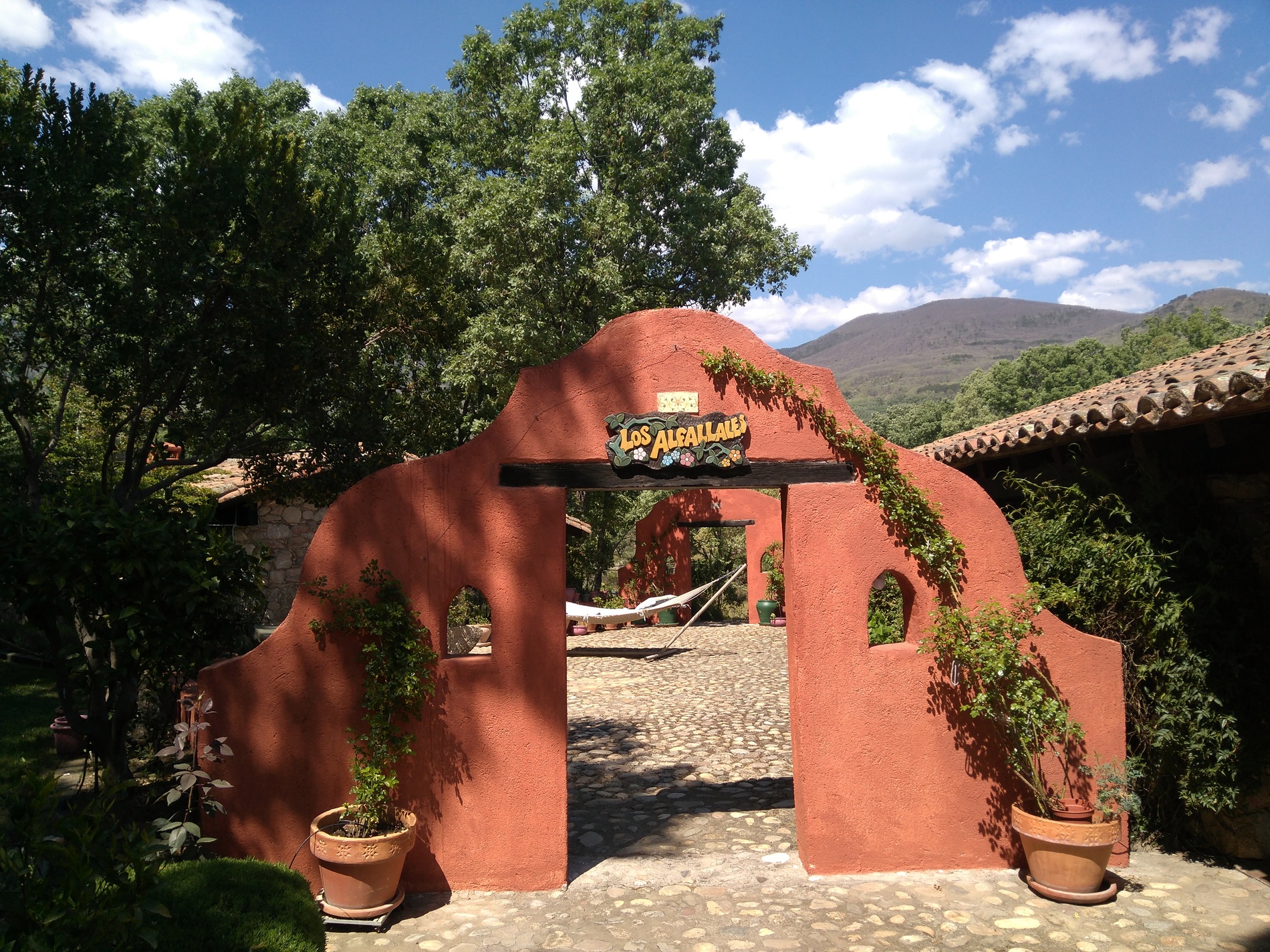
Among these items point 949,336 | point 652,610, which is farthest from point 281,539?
point 949,336

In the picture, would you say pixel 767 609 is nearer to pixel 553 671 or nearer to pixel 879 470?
pixel 879 470

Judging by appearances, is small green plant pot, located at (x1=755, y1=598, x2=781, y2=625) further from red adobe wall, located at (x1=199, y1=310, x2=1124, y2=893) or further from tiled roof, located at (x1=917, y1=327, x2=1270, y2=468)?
red adobe wall, located at (x1=199, y1=310, x2=1124, y2=893)

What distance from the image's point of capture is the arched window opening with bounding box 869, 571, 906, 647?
7145 mm

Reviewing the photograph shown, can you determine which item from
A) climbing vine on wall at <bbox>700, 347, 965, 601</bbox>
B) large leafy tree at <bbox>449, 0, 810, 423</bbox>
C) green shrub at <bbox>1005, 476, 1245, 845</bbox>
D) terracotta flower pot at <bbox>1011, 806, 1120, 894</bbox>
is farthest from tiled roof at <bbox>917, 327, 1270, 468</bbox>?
large leafy tree at <bbox>449, 0, 810, 423</bbox>

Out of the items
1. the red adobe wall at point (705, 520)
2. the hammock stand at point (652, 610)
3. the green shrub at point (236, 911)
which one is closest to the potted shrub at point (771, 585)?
the red adobe wall at point (705, 520)

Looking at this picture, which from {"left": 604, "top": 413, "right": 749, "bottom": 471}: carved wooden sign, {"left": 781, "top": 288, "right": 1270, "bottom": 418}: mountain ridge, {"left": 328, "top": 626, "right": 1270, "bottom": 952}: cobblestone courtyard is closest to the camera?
{"left": 328, "top": 626, "right": 1270, "bottom": 952}: cobblestone courtyard

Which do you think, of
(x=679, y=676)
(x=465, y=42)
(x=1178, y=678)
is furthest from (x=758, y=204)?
(x=1178, y=678)

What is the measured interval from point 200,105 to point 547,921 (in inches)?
795

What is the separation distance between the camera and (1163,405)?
4691 mm

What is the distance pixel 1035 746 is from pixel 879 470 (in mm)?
1905

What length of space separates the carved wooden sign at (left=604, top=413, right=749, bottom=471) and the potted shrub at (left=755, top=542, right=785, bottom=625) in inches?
468

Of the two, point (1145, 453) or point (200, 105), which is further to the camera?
point (200, 105)

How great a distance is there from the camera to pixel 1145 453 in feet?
18.4

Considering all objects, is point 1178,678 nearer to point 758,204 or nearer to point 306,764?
point 306,764
